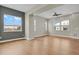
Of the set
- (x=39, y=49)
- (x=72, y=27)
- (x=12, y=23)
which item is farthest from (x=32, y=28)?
(x=72, y=27)

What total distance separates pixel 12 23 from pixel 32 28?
1691mm

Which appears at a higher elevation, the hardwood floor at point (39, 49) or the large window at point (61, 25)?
the large window at point (61, 25)

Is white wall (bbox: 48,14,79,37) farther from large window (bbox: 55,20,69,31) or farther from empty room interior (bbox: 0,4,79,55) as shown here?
large window (bbox: 55,20,69,31)

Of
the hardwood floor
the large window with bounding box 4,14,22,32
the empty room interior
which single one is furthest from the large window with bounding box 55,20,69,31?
the large window with bounding box 4,14,22,32

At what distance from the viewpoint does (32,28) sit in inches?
268

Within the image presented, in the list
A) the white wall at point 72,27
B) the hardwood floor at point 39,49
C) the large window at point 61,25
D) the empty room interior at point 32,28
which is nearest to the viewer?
the hardwood floor at point 39,49

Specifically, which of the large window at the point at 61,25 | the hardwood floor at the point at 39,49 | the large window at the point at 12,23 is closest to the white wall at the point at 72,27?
the large window at the point at 61,25

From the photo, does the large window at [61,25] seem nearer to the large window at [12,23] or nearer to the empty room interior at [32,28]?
the empty room interior at [32,28]

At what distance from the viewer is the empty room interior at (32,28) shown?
394 cm

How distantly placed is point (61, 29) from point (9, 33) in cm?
560

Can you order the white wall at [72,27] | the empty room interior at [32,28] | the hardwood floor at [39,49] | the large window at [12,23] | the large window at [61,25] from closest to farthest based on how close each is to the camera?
the hardwood floor at [39,49] < the empty room interior at [32,28] < the large window at [12,23] < the white wall at [72,27] < the large window at [61,25]

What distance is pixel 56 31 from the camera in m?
9.77

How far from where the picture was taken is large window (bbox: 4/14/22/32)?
17.4 feet

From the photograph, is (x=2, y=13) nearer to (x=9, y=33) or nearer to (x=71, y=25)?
(x=9, y=33)
